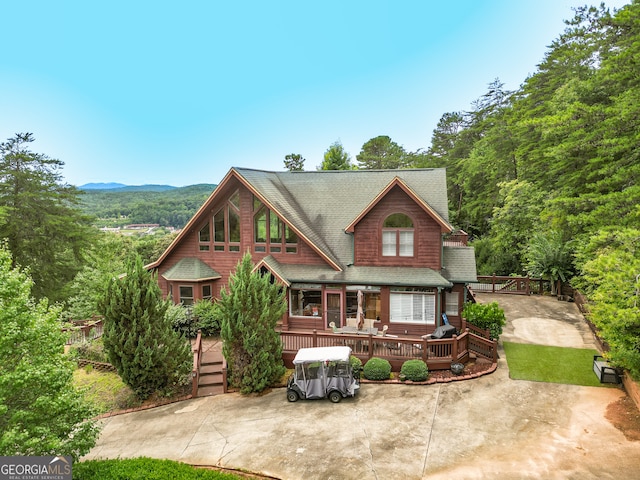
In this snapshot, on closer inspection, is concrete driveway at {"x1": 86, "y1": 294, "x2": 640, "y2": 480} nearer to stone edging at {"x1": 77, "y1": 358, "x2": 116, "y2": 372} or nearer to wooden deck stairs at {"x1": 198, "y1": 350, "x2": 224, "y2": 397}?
wooden deck stairs at {"x1": 198, "y1": 350, "x2": 224, "y2": 397}

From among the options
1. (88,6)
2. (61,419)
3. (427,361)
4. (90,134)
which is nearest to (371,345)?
(427,361)

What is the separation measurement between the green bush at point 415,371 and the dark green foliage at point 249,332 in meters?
4.67

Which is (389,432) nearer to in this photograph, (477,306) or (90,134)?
(477,306)

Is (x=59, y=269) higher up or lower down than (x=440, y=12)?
lower down

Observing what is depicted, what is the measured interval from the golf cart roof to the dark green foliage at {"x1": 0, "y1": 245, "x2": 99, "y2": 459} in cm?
603

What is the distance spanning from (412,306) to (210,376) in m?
9.17

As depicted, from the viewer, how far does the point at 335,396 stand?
12.2 m

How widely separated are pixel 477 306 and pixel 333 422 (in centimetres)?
842

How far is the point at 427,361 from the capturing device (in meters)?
14.1

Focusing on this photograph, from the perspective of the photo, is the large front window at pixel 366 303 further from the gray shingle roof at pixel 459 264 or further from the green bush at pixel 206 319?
the green bush at pixel 206 319

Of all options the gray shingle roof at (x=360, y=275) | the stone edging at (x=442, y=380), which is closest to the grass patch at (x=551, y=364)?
the stone edging at (x=442, y=380)

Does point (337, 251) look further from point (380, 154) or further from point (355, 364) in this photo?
point (380, 154)

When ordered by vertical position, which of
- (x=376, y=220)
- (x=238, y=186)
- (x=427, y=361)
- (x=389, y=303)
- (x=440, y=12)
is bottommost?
(x=427, y=361)

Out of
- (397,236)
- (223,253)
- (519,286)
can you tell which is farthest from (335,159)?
(397,236)
